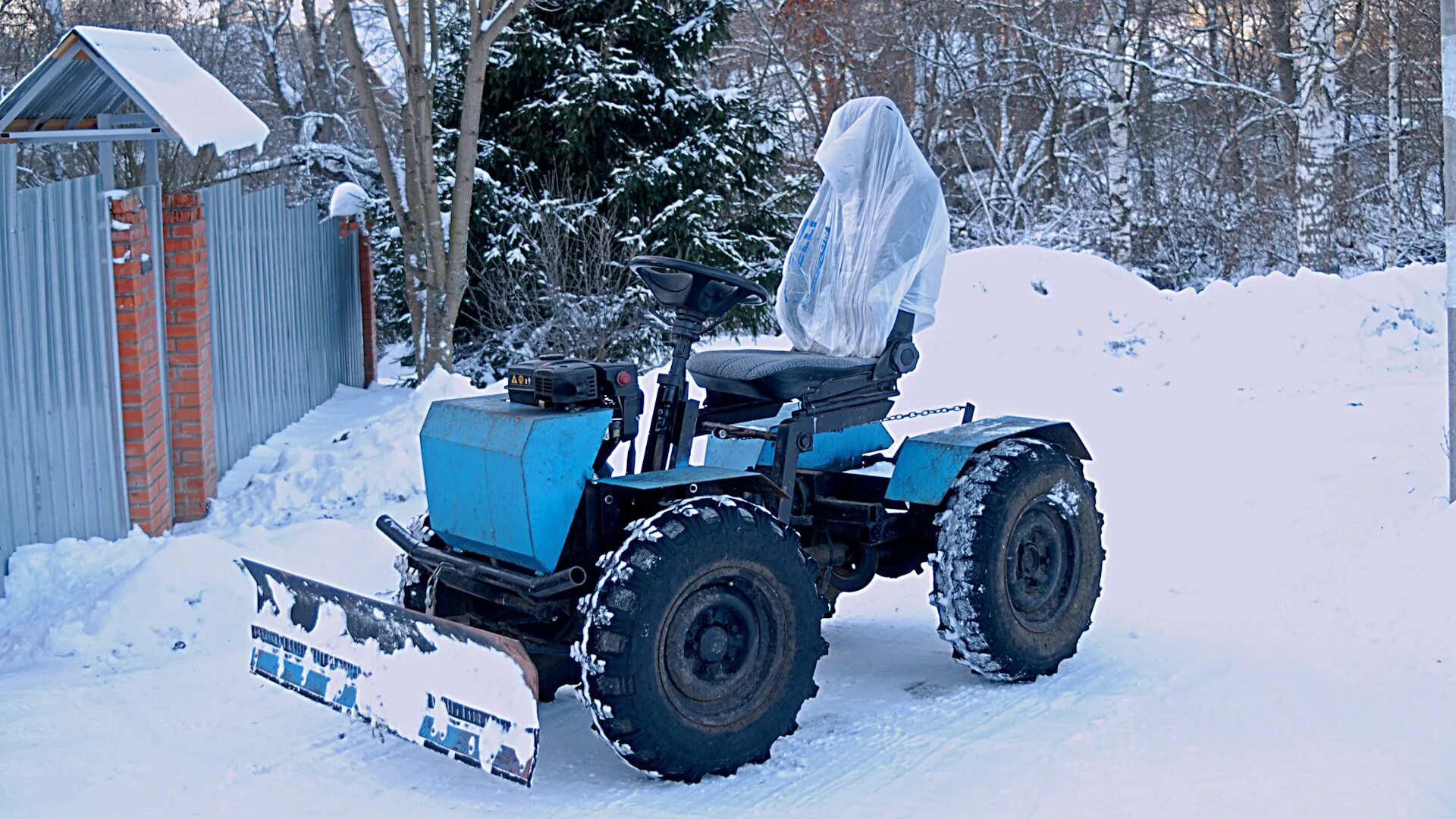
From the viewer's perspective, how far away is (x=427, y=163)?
1073cm

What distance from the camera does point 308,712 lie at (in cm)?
500

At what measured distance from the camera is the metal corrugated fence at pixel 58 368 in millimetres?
6199

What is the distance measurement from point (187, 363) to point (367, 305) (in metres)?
5.78

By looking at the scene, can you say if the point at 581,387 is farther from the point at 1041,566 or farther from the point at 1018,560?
the point at 1041,566

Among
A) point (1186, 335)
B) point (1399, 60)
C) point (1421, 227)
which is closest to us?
point (1186, 335)

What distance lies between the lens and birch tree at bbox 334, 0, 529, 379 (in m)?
10.5

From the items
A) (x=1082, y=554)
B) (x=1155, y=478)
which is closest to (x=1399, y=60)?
(x=1155, y=478)

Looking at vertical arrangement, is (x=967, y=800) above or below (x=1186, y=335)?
below

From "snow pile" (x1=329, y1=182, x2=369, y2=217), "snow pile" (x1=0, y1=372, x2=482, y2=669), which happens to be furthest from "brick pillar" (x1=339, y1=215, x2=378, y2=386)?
"snow pile" (x1=0, y1=372, x2=482, y2=669)

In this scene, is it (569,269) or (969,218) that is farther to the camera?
A: (969,218)

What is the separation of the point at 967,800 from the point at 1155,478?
4662mm

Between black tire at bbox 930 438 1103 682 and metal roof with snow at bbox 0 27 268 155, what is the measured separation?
4.37m

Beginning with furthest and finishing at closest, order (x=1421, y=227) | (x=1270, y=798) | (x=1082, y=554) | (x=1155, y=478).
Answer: (x=1421, y=227) → (x=1155, y=478) → (x=1082, y=554) → (x=1270, y=798)

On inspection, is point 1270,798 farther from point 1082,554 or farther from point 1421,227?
point 1421,227
